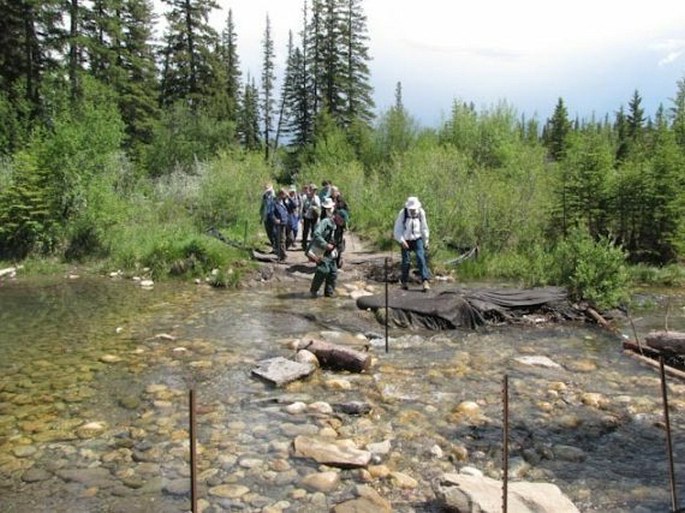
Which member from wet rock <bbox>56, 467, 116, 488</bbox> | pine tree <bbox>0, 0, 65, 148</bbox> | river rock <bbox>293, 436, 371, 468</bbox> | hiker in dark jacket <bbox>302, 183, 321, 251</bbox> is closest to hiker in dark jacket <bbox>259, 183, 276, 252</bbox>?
hiker in dark jacket <bbox>302, 183, 321, 251</bbox>

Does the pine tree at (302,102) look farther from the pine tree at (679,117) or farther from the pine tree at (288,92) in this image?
the pine tree at (679,117)

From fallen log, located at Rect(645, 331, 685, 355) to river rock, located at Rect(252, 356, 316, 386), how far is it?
5.07 m

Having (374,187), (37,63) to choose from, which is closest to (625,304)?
(374,187)

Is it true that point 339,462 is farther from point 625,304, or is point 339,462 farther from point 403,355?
point 625,304

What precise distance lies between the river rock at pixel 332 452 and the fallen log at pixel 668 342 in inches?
211

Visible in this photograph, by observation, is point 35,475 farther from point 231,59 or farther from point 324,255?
point 231,59

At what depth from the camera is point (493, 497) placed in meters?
4.10

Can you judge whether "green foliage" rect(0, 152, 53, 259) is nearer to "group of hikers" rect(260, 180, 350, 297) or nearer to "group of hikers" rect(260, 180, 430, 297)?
"group of hikers" rect(260, 180, 350, 297)

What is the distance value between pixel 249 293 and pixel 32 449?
8048mm

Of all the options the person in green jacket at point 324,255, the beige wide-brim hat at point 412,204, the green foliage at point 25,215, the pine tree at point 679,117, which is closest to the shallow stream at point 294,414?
the person in green jacket at point 324,255

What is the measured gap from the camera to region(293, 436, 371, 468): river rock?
5008mm

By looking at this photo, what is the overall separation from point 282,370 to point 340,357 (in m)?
0.85

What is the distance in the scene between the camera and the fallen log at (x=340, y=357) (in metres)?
7.57

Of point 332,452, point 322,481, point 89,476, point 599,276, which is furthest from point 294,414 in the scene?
point 599,276
